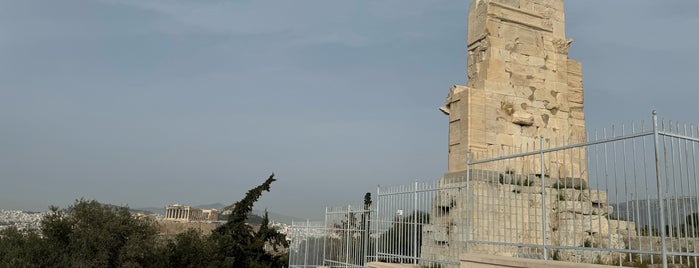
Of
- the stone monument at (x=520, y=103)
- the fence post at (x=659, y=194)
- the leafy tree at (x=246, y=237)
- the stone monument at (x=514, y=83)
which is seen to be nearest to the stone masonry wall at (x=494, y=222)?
the stone monument at (x=520, y=103)

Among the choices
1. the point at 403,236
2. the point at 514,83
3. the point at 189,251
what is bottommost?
the point at 189,251

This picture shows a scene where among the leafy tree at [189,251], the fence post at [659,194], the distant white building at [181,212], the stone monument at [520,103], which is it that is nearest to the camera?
the fence post at [659,194]

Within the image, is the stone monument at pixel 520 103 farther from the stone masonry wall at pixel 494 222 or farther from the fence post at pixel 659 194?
the fence post at pixel 659 194

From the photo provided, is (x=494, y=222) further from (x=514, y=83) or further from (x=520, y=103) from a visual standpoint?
(x=514, y=83)

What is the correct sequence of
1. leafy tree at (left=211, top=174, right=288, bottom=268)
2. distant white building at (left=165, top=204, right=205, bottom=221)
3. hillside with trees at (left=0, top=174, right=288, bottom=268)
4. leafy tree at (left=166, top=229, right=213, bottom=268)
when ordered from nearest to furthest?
hillside with trees at (left=0, top=174, right=288, bottom=268) < leafy tree at (left=166, top=229, right=213, bottom=268) < leafy tree at (left=211, top=174, right=288, bottom=268) < distant white building at (left=165, top=204, right=205, bottom=221)

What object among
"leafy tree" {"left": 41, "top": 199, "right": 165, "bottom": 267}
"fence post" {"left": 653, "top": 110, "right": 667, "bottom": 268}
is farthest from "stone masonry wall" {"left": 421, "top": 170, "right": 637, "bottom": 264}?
"leafy tree" {"left": 41, "top": 199, "right": 165, "bottom": 267}

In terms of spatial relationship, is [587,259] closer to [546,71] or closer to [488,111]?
[488,111]

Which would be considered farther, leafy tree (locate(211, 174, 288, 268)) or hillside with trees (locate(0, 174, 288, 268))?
leafy tree (locate(211, 174, 288, 268))

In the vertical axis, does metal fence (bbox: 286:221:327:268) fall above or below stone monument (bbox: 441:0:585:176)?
below

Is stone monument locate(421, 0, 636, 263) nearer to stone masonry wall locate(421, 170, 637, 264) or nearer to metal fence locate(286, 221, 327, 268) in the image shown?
stone masonry wall locate(421, 170, 637, 264)

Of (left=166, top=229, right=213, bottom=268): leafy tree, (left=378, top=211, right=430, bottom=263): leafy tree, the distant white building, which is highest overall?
the distant white building

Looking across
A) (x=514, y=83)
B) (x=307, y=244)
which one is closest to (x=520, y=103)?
(x=514, y=83)

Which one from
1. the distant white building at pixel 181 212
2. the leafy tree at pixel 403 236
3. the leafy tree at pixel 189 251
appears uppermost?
the distant white building at pixel 181 212

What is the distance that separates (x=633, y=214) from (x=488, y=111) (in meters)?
5.87
